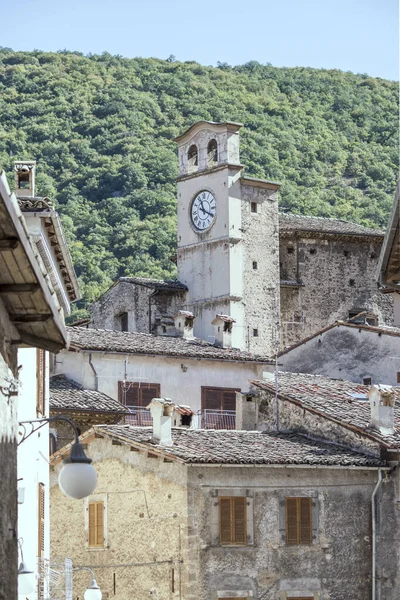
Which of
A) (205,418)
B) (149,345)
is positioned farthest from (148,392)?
(205,418)

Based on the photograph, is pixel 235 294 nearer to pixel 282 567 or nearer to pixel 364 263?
pixel 364 263

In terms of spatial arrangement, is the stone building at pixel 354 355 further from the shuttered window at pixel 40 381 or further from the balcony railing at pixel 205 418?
the shuttered window at pixel 40 381

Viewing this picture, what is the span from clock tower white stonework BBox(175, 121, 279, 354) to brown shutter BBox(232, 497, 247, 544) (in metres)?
28.9

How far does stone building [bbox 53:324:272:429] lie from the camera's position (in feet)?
154

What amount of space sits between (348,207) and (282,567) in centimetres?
6111

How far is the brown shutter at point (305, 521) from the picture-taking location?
3962 cm

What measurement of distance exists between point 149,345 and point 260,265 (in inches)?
864

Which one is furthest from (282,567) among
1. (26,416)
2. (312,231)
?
(312,231)

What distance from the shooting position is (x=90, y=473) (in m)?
15.1

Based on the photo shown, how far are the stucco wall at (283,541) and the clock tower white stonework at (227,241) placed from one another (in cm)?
2780

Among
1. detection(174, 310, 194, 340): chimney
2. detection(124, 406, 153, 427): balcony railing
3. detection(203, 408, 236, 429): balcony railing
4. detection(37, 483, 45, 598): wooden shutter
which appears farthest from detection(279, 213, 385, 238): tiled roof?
detection(37, 483, 45, 598): wooden shutter

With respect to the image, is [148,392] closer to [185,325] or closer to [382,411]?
[185,325]

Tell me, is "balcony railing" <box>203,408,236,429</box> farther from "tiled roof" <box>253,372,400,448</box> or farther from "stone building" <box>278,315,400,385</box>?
"stone building" <box>278,315,400,385</box>

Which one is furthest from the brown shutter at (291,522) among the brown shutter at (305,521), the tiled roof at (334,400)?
the tiled roof at (334,400)
